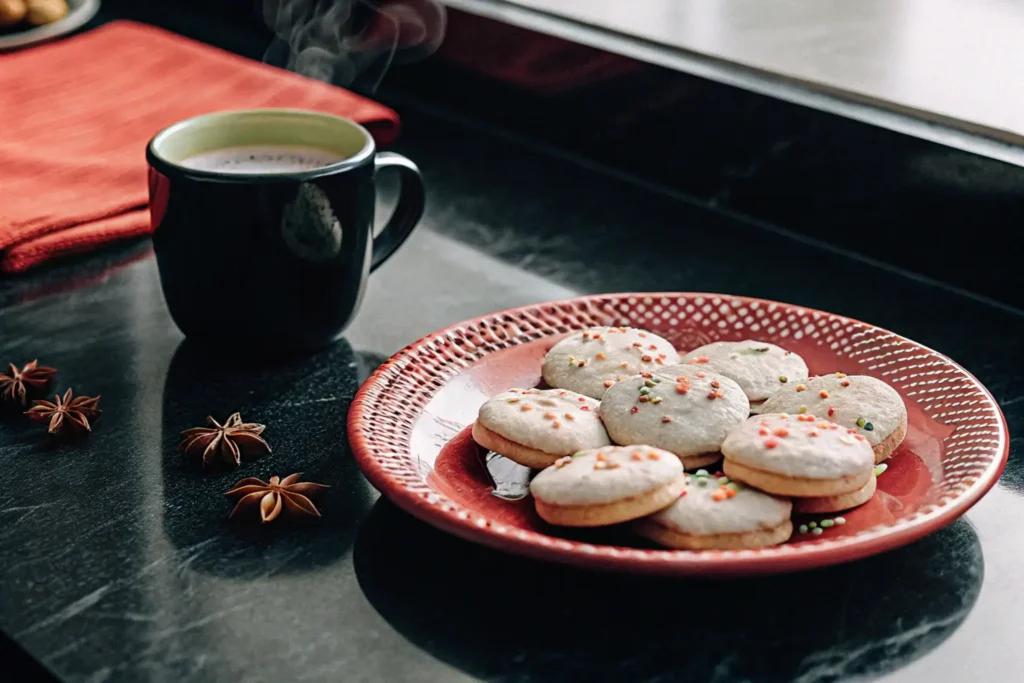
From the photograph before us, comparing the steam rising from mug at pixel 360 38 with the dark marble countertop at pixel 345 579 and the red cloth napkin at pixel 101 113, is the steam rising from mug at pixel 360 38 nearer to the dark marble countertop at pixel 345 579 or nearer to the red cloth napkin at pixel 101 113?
the red cloth napkin at pixel 101 113

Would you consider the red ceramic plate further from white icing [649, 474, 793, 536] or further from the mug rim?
the mug rim

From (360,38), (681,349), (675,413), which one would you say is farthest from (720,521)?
(360,38)

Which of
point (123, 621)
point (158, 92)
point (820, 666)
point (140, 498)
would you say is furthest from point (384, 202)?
point (820, 666)

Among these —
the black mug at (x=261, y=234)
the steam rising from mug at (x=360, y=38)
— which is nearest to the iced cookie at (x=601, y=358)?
the black mug at (x=261, y=234)

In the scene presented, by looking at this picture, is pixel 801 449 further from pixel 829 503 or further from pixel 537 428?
pixel 537 428

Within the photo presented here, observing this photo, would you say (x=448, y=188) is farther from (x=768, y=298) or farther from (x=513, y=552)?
(x=513, y=552)
